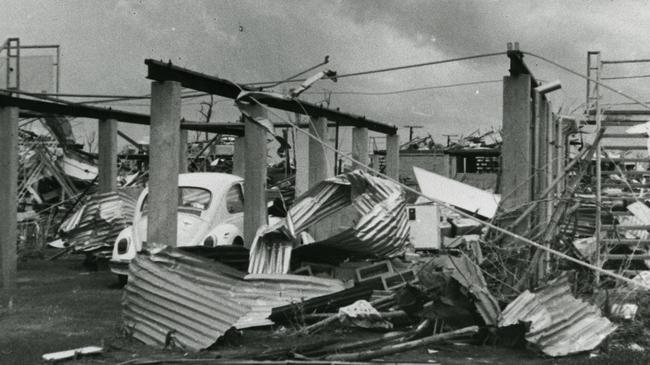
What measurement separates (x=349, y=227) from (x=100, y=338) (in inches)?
147

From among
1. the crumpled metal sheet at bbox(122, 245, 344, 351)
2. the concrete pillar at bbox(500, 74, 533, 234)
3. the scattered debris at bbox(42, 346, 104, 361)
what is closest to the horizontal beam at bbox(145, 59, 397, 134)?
the crumpled metal sheet at bbox(122, 245, 344, 351)

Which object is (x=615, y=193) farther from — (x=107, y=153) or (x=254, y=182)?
(x=107, y=153)

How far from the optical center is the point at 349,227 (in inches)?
434

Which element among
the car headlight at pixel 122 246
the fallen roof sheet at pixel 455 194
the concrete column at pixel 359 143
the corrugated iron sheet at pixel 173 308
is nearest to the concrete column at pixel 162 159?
the corrugated iron sheet at pixel 173 308

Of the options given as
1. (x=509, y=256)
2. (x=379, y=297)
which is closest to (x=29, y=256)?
(x=379, y=297)

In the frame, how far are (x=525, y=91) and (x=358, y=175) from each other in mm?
2655

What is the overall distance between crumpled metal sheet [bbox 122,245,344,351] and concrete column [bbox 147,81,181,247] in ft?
2.97

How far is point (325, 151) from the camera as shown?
16.4m

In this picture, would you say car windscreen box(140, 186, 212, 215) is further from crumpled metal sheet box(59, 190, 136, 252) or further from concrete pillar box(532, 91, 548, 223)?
concrete pillar box(532, 91, 548, 223)

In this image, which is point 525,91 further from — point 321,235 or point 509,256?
point 321,235

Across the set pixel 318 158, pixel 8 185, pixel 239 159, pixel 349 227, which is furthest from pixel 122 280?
pixel 239 159

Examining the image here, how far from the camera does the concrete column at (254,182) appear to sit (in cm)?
1342

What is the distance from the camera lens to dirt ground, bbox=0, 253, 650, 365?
7777 mm

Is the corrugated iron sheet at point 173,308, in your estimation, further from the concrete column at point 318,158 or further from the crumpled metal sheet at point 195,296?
the concrete column at point 318,158
